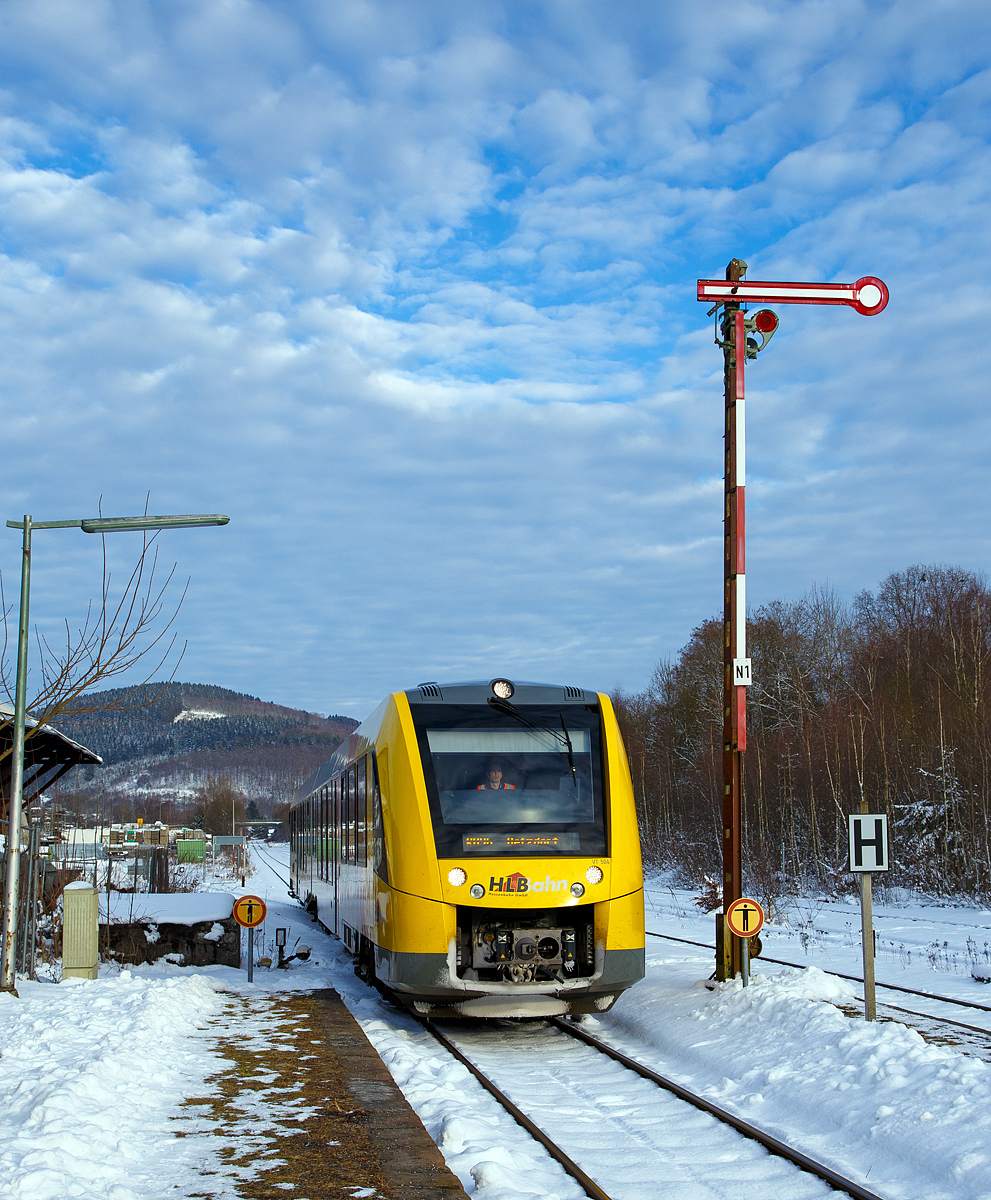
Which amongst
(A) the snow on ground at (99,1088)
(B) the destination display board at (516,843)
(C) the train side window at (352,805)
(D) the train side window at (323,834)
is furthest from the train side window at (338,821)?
(B) the destination display board at (516,843)

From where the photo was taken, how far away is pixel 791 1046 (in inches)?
334

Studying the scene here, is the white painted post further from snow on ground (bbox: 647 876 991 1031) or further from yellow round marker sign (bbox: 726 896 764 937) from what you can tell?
snow on ground (bbox: 647 876 991 1031)

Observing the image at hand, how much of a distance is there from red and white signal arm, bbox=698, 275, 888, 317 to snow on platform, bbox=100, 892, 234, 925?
11016 millimetres

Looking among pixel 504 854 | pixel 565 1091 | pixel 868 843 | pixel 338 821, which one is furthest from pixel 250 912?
pixel 868 843

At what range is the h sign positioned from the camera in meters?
9.42

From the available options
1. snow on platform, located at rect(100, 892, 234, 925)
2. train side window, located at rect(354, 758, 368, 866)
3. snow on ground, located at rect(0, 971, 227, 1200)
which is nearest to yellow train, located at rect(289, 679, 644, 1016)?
train side window, located at rect(354, 758, 368, 866)

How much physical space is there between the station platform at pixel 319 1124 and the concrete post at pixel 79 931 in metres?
3.60

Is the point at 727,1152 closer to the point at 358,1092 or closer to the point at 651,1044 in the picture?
the point at 358,1092

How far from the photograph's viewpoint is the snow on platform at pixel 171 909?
642 inches

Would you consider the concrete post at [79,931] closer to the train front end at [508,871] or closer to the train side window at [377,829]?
the train side window at [377,829]

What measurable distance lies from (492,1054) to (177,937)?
26.1 ft

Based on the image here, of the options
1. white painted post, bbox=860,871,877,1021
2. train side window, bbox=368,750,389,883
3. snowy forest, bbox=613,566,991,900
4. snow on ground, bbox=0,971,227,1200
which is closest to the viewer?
snow on ground, bbox=0,971,227,1200

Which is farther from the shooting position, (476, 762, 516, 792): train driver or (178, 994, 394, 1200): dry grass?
(476, 762, 516, 792): train driver

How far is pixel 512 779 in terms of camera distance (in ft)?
33.8
